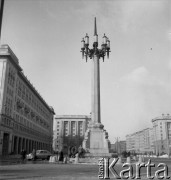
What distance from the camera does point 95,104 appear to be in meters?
35.9

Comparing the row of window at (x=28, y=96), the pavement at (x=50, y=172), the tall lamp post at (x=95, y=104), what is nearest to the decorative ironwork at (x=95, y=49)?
the tall lamp post at (x=95, y=104)

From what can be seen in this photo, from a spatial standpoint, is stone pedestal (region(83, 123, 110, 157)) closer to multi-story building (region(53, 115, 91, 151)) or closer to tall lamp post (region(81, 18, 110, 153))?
tall lamp post (region(81, 18, 110, 153))

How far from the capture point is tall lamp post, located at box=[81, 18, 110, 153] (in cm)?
3412

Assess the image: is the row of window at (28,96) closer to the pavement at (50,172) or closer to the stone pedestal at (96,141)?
the stone pedestal at (96,141)

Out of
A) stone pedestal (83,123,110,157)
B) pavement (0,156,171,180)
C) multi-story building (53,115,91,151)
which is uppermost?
multi-story building (53,115,91,151)

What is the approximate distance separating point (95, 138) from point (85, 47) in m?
15.2

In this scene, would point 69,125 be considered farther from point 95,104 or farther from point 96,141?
point 96,141

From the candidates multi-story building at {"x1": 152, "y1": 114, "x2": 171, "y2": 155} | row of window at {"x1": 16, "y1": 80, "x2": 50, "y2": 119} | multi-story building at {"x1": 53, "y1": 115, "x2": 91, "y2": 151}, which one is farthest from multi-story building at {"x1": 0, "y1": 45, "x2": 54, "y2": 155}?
multi-story building at {"x1": 152, "y1": 114, "x2": 171, "y2": 155}

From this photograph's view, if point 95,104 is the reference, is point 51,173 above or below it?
below

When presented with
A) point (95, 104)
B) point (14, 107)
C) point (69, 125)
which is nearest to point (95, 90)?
point (95, 104)

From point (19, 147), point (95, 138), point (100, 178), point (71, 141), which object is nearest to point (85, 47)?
point (95, 138)

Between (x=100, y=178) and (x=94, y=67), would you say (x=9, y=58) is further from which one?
(x=100, y=178)

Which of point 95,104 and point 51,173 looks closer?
point 51,173

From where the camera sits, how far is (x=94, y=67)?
3766 centimetres
